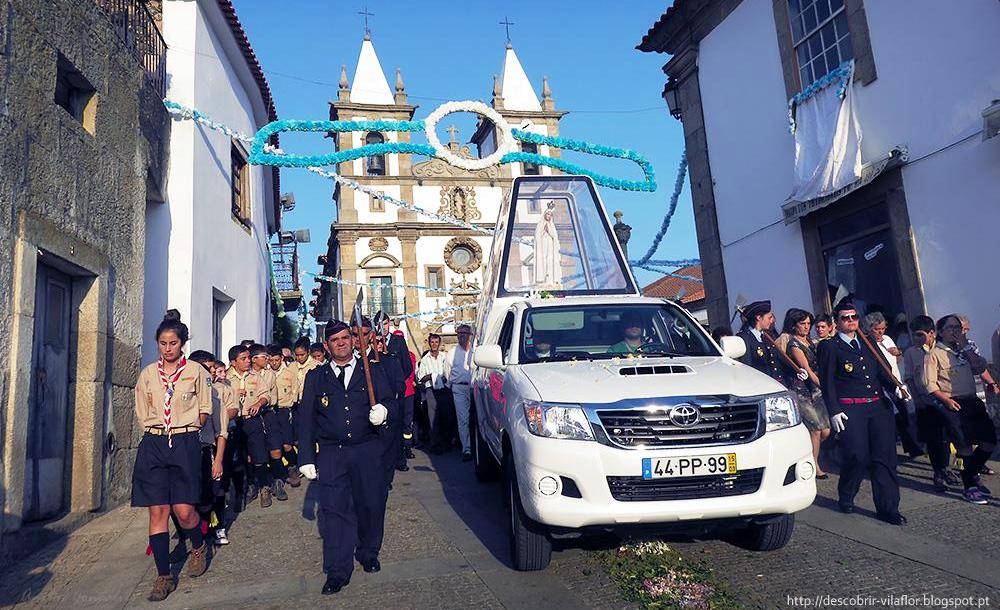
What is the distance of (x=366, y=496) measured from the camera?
15.1ft

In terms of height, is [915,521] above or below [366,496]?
below

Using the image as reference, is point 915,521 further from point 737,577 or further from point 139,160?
point 139,160

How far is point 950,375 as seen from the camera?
5.96m

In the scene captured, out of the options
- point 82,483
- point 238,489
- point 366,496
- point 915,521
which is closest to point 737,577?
point 915,521

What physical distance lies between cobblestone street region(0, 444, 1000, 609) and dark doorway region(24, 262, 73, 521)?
46 centimetres

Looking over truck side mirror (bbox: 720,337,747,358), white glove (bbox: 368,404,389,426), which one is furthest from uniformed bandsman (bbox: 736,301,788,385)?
white glove (bbox: 368,404,389,426)

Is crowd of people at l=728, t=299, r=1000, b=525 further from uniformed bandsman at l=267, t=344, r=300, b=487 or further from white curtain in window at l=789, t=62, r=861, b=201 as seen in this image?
uniformed bandsman at l=267, t=344, r=300, b=487

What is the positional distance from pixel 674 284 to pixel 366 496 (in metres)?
36.5

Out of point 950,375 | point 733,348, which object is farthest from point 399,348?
point 950,375

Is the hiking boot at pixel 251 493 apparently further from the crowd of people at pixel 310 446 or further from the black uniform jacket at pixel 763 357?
the black uniform jacket at pixel 763 357

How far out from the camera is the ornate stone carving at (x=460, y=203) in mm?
39688

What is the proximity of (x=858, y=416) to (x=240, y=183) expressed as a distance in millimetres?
12034

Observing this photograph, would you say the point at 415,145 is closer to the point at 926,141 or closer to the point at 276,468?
the point at 276,468

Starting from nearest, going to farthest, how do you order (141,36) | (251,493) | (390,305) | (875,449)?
1. (875,449)
2. (251,493)
3. (141,36)
4. (390,305)
